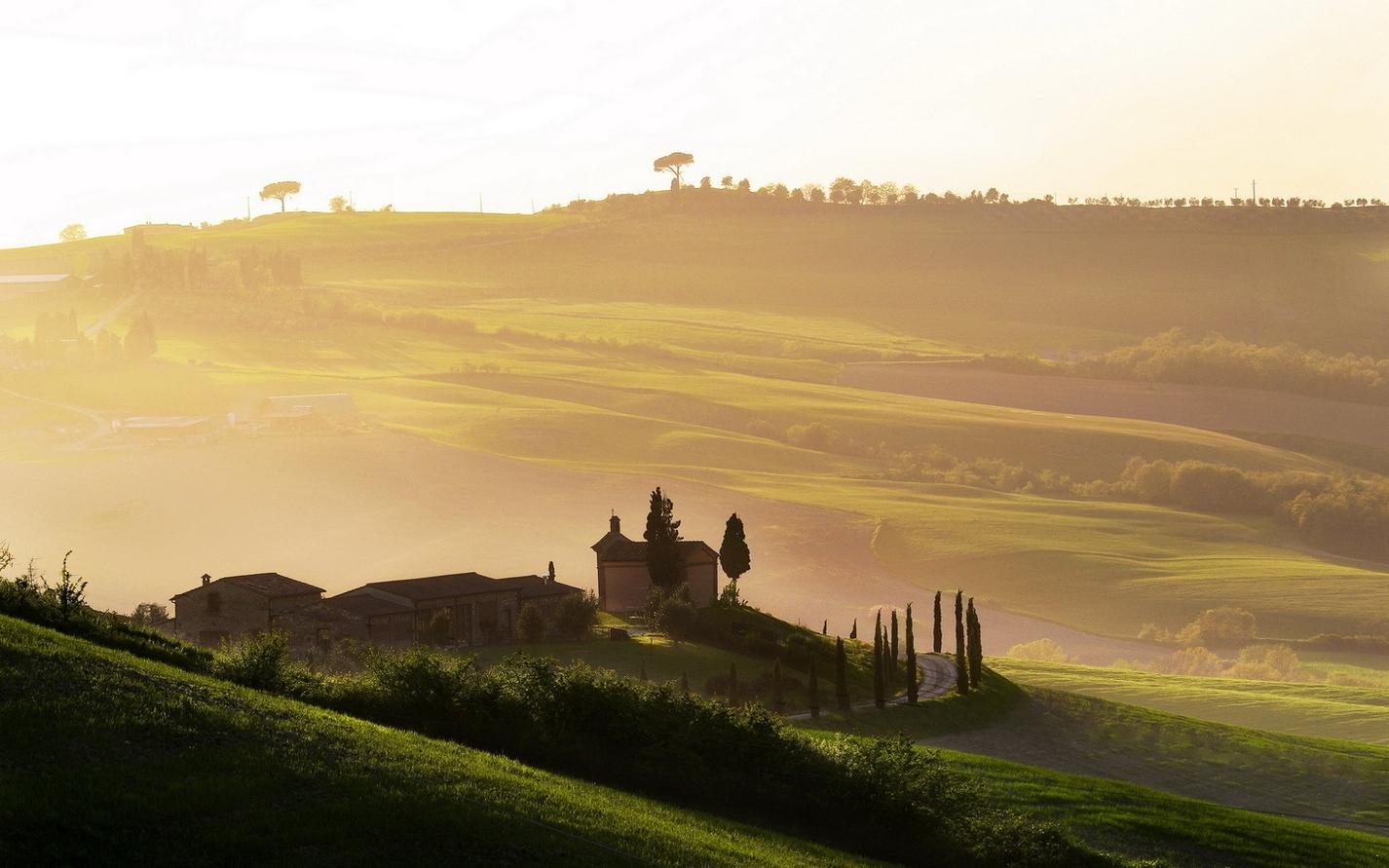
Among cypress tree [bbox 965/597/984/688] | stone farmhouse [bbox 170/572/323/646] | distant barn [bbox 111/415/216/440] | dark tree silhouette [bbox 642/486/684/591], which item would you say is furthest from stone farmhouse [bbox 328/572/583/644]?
distant barn [bbox 111/415/216/440]

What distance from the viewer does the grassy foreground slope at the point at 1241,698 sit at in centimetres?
6600

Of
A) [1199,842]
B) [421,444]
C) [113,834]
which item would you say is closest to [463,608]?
[1199,842]

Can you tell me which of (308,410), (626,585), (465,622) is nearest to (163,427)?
(308,410)

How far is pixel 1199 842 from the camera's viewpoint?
32.3 metres

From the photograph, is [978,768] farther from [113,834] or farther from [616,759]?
[113,834]

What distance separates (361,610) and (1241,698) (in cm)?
4123

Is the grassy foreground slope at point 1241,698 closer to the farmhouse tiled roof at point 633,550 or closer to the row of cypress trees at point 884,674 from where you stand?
the row of cypress trees at point 884,674

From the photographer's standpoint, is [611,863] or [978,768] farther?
[978,768]

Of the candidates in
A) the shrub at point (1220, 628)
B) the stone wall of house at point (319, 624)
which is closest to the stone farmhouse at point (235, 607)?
the stone wall of house at point (319, 624)

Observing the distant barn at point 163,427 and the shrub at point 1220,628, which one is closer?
the shrub at point 1220,628

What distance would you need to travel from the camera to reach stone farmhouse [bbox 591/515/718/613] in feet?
244

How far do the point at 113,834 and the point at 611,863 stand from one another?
20.1 ft

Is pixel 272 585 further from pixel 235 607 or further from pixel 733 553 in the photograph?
pixel 733 553

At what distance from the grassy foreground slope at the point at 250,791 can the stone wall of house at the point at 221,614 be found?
38.7 meters
